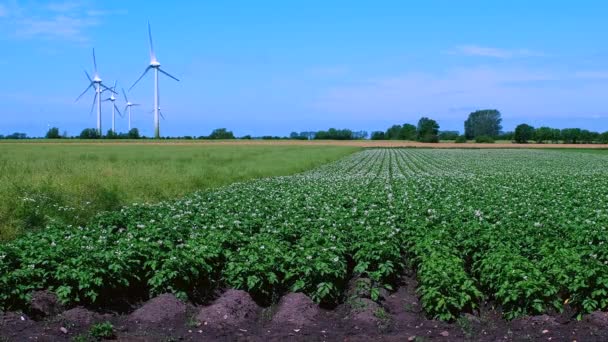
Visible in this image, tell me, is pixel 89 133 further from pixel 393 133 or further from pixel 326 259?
pixel 326 259

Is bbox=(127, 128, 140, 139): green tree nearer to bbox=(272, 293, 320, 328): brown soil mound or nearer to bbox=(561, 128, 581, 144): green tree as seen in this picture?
bbox=(561, 128, 581, 144): green tree

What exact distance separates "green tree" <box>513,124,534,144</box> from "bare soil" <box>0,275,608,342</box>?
517ft

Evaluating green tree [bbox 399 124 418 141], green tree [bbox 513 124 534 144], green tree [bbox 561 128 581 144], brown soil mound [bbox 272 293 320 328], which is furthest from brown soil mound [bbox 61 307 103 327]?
green tree [bbox 513 124 534 144]

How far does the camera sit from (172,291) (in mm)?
A: 9180

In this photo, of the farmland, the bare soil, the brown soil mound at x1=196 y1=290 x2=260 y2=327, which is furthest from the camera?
the farmland

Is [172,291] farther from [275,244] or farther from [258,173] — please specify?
[258,173]

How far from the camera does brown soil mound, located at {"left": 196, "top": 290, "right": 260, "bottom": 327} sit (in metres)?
8.40

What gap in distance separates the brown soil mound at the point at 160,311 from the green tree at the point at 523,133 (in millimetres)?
158683

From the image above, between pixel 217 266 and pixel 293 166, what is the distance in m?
34.6

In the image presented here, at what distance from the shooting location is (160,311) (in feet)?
28.1

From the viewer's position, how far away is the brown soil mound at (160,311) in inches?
331

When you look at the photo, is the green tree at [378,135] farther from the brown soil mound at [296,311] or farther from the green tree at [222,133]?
the brown soil mound at [296,311]

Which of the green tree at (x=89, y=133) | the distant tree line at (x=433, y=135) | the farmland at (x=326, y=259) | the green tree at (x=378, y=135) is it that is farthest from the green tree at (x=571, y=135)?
the farmland at (x=326, y=259)

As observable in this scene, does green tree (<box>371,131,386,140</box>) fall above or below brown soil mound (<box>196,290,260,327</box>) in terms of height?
above
